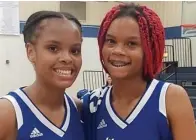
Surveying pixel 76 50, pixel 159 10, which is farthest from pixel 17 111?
pixel 159 10

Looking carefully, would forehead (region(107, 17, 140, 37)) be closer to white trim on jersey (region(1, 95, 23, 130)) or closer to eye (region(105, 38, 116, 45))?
eye (region(105, 38, 116, 45))

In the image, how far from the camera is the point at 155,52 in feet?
4.91

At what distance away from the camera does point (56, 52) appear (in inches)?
55.3

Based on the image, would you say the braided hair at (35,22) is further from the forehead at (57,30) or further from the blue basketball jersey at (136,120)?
the blue basketball jersey at (136,120)

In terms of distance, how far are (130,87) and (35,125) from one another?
0.40 metres

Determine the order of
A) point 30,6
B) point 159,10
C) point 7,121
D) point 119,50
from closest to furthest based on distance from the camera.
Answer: point 7,121 → point 119,50 → point 30,6 → point 159,10

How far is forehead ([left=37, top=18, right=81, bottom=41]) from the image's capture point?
1404 mm

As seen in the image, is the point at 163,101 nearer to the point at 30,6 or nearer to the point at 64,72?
the point at 64,72

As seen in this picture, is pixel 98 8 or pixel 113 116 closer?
pixel 113 116

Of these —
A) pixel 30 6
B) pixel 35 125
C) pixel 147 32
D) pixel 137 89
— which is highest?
pixel 30 6

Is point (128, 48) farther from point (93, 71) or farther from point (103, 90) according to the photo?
point (93, 71)

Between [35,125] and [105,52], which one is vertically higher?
[105,52]

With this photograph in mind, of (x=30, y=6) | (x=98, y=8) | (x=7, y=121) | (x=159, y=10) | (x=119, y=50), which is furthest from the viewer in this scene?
(x=159, y=10)

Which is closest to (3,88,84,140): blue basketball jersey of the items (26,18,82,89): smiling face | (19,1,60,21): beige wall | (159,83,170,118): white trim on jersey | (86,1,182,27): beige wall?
(26,18,82,89): smiling face
